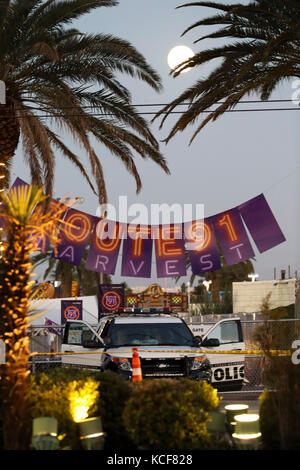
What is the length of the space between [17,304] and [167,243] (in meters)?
16.5

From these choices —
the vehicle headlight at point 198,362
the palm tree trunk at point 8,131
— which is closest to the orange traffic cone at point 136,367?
the vehicle headlight at point 198,362

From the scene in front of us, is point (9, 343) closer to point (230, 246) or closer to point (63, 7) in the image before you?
point (63, 7)

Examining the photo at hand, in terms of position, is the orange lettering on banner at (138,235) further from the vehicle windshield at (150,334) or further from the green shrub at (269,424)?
the green shrub at (269,424)

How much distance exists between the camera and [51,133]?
874 inches

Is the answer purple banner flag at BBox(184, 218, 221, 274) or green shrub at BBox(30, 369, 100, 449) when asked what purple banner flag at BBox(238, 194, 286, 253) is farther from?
green shrub at BBox(30, 369, 100, 449)

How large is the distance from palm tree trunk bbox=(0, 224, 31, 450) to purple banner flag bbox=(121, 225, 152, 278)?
53.2 ft

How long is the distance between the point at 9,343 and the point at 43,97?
12375 millimetres

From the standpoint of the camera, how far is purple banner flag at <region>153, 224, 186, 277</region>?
2378cm

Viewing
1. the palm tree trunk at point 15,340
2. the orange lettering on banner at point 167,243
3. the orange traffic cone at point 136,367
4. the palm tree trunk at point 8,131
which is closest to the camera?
the palm tree trunk at point 15,340

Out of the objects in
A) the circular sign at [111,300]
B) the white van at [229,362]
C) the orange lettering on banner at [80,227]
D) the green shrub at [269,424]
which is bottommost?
the green shrub at [269,424]

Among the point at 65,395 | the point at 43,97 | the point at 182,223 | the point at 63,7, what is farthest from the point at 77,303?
the point at 65,395

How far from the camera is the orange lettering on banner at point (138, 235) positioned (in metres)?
24.0

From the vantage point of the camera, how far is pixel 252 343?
21.9 meters

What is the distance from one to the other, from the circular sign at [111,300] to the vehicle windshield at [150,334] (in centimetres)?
1374
